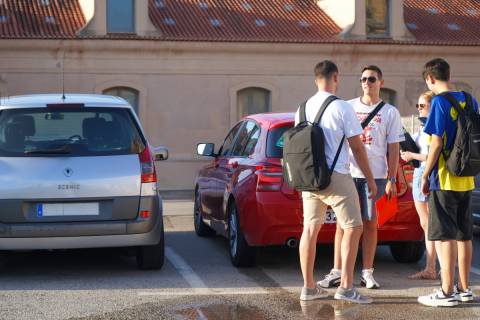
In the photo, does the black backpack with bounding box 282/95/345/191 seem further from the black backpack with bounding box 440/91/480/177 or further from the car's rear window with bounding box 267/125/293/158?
the car's rear window with bounding box 267/125/293/158

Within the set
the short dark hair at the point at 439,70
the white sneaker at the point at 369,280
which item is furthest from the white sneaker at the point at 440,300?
the short dark hair at the point at 439,70

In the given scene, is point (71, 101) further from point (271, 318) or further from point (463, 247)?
point (463, 247)

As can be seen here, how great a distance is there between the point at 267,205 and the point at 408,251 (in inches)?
73.9

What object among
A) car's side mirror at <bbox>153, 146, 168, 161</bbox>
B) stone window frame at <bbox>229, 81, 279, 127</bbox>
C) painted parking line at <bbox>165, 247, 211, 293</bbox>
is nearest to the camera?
painted parking line at <bbox>165, 247, 211, 293</bbox>

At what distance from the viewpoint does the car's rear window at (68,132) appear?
27.2ft

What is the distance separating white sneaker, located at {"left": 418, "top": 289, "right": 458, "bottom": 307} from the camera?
705cm

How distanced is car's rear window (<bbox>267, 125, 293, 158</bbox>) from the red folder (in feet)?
3.48

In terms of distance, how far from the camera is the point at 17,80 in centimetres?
2414

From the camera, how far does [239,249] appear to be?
29.2 ft

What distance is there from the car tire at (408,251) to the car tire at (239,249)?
1.62 metres

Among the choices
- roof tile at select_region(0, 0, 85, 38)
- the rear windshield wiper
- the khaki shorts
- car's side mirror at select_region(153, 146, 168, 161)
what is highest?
roof tile at select_region(0, 0, 85, 38)

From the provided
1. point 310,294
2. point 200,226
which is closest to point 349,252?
point 310,294

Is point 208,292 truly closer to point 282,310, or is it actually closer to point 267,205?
point 282,310

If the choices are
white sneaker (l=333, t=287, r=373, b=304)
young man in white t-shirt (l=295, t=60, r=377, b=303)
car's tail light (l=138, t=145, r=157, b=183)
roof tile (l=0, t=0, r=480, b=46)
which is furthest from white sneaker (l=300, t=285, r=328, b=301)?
roof tile (l=0, t=0, r=480, b=46)
